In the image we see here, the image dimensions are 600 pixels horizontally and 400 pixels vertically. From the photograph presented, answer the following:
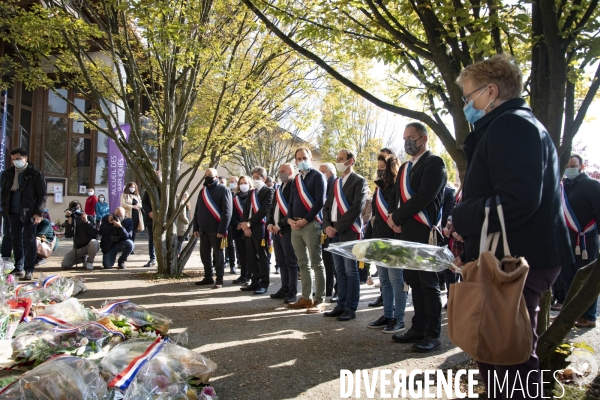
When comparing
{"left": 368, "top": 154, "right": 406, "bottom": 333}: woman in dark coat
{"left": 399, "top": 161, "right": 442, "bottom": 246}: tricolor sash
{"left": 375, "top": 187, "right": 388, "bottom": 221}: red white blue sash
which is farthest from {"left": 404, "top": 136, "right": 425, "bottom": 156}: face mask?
{"left": 375, "top": 187, "right": 388, "bottom": 221}: red white blue sash

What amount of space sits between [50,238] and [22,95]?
13624 millimetres

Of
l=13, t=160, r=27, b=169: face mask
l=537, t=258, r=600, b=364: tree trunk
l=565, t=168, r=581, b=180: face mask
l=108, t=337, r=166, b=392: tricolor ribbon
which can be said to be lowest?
l=108, t=337, r=166, b=392: tricolor ribbon

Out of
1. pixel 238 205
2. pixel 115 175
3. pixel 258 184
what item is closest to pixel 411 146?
pixel 258 184

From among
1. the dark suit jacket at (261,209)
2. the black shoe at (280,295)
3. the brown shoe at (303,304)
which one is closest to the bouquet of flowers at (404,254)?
the brown shoe at (303,304)

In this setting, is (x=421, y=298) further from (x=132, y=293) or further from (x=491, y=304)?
(x=132, y=293)

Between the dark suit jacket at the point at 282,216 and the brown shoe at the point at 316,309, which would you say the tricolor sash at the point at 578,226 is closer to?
the brown shoe at the point at 316,309

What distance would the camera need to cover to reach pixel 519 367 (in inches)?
96.0

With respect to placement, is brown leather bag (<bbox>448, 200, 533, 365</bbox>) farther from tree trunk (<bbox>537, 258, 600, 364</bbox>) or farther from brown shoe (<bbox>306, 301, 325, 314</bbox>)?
brown shoe (<bbox>306, 301, 325, 314</bbox>)

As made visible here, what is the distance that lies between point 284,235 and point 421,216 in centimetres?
311

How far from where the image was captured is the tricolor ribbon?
9.93ft

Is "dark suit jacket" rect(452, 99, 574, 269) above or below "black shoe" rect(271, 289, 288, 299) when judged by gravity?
above

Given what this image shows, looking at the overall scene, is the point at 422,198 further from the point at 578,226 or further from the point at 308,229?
the point at 578,226

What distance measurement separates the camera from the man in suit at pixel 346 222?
6.23m

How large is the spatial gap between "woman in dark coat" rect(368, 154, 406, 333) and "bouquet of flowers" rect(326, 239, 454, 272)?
1.81m
